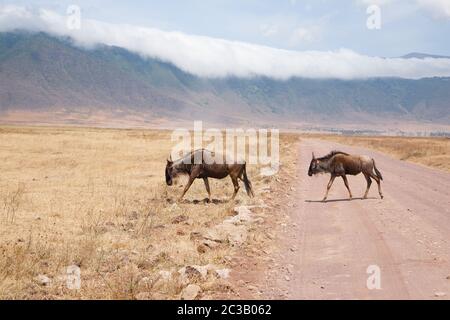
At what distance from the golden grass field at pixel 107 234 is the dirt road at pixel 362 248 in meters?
1.31

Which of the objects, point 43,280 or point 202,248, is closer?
point 43,280

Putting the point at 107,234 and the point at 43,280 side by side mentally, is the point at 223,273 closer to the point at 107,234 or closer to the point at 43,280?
the point at 43,280

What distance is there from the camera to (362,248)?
1109cm

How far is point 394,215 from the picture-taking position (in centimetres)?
1486

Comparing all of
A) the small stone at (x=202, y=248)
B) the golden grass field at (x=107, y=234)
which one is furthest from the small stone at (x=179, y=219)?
the small stone at (x=202, y=248)

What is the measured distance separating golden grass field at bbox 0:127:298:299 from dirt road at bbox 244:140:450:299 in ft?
4.29

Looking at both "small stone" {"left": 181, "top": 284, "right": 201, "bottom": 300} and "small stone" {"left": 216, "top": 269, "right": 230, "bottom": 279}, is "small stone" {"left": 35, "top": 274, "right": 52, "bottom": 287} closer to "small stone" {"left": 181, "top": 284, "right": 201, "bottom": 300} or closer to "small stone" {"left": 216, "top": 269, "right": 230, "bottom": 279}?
"small stone" {"left": 181, "top": 284, "right": 201, "bottom": 300}

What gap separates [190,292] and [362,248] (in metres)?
4.55

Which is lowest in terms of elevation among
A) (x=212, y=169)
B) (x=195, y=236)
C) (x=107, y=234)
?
(x=107, y=234)

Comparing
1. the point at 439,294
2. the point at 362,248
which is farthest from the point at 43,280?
the point at 439,294

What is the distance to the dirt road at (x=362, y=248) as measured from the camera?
27.7ft

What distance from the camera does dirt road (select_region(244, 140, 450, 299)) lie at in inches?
333
